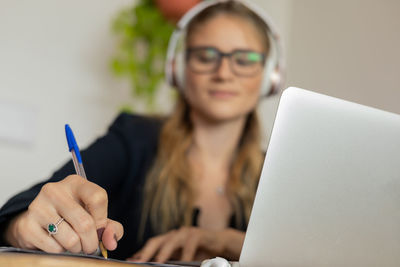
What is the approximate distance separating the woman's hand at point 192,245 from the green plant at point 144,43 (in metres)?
1.19

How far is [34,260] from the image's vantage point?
407 mm

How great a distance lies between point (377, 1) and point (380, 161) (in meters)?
1.70

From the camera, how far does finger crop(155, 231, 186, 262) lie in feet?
3.32

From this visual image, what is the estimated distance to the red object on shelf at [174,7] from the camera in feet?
6.81

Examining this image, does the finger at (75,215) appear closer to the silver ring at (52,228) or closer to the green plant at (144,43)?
the silver ring at (52,228)

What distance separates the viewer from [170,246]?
1.04 metres

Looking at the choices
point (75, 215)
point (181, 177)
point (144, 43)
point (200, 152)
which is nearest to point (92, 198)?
point (75, 215)

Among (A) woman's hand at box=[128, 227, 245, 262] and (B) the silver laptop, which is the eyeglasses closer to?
(A) woman's hand at box=[128, 227, 245, 262]

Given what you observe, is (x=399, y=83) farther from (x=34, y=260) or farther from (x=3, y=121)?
(x=34, y=260)

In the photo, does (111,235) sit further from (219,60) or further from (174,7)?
(174,7)

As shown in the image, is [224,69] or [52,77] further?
[52,77]

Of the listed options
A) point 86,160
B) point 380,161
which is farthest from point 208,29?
point 380,161

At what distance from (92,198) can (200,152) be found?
964 millimetres

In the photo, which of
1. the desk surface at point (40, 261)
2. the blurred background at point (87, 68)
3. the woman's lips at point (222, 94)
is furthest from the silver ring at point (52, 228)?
the blurred background at point (87, 68)
